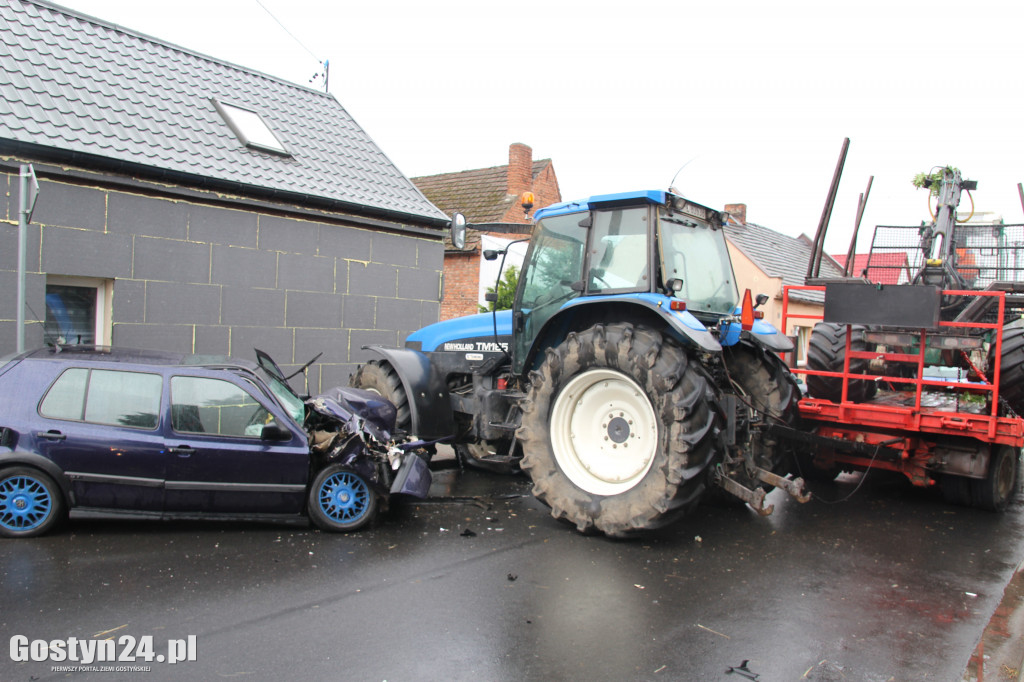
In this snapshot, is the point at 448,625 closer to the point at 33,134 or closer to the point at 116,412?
the point at 116,412

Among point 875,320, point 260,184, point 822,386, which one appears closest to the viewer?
point 875,320

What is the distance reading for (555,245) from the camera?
6.14 meters

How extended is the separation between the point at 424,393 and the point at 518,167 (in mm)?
13212

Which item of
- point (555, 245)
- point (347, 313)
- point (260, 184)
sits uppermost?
point (260, 184)

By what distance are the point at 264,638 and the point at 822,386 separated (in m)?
5.31

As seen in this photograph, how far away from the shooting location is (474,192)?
19.8m

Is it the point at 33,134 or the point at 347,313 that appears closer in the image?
the point at 33,134

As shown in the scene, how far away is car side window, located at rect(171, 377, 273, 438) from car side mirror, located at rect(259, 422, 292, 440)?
0.08m

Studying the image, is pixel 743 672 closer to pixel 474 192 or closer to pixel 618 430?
pixel 618 430

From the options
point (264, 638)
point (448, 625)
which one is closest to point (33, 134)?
point (264, 638)

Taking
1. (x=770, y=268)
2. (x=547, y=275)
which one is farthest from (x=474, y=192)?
(x=547, y=275)

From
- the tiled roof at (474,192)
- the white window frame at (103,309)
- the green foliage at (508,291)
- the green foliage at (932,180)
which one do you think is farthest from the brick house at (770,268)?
the white window frame at (103,309)

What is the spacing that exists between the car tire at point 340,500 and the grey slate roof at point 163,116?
4.43 meters

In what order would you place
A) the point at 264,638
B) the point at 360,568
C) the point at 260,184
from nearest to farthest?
the point at 264,638
the point at 360,568
the point at 260,184
